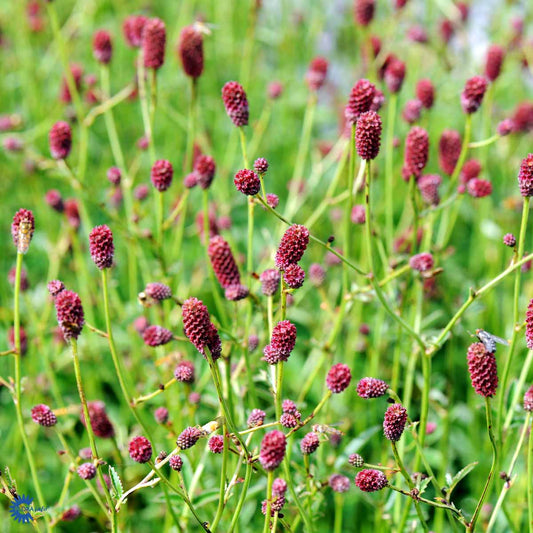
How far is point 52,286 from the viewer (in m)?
1.21

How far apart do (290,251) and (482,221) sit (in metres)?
1.43

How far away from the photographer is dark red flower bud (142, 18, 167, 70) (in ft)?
6.03

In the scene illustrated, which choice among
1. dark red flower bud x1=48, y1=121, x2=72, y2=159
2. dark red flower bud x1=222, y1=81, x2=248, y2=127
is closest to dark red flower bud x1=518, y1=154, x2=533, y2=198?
dark red flower bud x1=222, y1=81, x2=248, y2=127

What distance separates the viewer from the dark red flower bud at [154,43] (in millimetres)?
1838

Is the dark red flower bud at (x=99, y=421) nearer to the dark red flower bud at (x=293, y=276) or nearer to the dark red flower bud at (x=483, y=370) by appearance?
the dark red flower bud at (x=293, y=276)

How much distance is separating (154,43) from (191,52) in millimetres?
98

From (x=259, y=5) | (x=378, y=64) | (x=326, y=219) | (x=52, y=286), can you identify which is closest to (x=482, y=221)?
(x=378, y=64)

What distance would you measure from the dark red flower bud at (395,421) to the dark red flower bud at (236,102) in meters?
0.71

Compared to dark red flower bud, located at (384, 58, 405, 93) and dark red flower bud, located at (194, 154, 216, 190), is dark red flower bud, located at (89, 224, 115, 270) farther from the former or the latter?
dark red flower bud, located at (384, 58, 405, 93)

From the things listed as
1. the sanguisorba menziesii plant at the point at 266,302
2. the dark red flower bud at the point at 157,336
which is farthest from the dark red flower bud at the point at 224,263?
the dark red flower bud at the point at 157,336

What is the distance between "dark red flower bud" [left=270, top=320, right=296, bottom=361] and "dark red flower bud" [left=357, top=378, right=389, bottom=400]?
163mm

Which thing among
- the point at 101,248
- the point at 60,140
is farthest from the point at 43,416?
the point at 60,140

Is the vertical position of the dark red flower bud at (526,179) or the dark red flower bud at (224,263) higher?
the dark red flower bud at (526,179)

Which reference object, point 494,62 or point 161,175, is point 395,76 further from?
point 161,175
